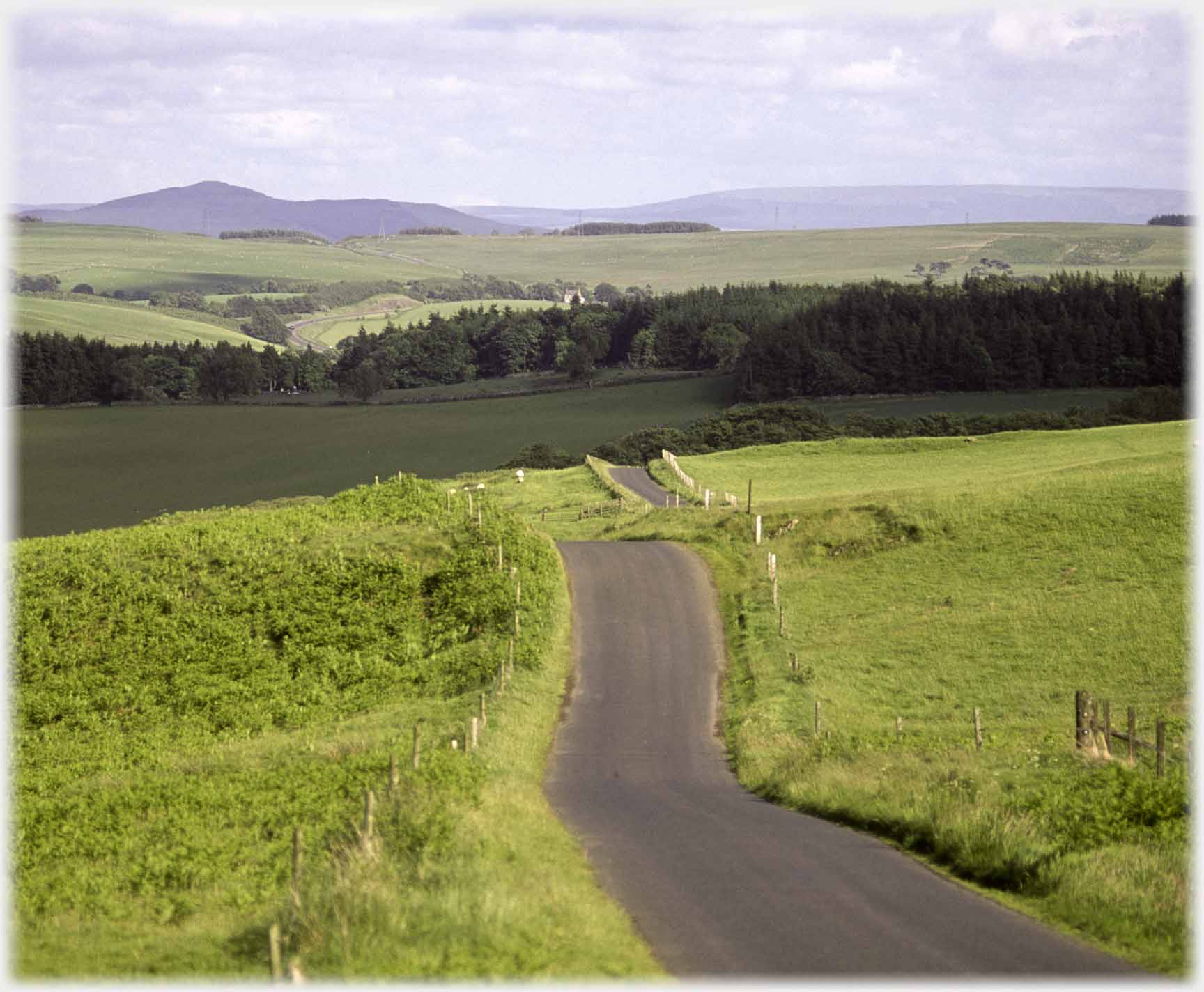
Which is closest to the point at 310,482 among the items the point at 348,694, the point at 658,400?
the point at 658,400

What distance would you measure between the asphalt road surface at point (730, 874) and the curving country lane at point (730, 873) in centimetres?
3

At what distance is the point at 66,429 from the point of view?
105250 mm

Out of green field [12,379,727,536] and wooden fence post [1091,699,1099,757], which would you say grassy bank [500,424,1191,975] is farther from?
green field [12,379,727,536]

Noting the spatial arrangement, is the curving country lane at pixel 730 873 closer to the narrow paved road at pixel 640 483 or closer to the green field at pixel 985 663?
the green field at pixel 985 663

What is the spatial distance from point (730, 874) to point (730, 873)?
5 cm

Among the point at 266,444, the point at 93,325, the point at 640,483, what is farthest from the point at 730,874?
the point at 93,325

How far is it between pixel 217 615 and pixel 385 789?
20.1 meters

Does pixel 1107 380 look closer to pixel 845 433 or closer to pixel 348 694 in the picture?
pixel 845 433

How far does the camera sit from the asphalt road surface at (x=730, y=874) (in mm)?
13719

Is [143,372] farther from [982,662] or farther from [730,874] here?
[730,874]

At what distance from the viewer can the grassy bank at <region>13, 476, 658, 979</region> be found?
1361 centimetres

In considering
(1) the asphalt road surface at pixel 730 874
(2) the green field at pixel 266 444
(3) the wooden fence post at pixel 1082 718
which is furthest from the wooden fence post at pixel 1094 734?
(2) the green field at pixel 266 444

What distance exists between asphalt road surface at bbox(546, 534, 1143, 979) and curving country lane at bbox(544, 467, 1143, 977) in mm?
31

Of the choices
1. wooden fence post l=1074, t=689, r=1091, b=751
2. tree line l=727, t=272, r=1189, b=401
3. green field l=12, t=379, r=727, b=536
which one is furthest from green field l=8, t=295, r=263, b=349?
wooden fence post l=1074, t=689, r=1091, b=751
